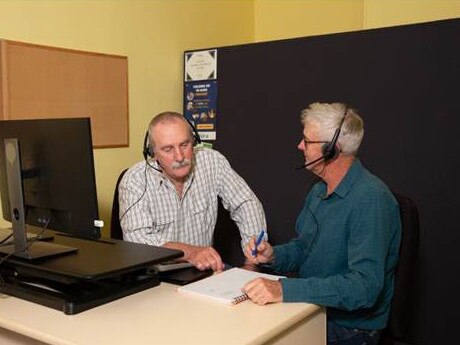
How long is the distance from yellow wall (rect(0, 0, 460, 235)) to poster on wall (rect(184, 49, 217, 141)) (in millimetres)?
71

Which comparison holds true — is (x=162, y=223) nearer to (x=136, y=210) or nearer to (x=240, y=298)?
(x=136, y=210)

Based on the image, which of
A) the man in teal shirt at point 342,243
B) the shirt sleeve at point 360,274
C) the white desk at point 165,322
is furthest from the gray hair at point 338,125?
the white desk at point 165,322

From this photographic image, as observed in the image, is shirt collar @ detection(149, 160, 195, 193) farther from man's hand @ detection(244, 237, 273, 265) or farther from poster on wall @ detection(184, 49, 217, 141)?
poster on wall @ detection(184, 49, 217, 141)

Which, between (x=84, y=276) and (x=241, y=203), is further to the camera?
(x=241, y=203)

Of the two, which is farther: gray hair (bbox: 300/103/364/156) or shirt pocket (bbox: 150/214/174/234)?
shirt pocket (bbox: 150/214/174/234)

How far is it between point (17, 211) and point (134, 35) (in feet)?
5.23

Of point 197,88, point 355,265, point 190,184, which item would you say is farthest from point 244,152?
point 355,265

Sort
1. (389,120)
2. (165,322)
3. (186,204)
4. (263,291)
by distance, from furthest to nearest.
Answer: (389,120), (186,204), (263,291), (165,322)

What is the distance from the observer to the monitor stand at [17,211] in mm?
1410

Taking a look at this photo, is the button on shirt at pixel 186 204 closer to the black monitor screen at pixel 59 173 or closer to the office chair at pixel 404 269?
the black monitor screen at pixel 59 173

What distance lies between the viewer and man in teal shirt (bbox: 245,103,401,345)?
4.61ft

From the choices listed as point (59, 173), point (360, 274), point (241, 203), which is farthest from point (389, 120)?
point (59, 173)

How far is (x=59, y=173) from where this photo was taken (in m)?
1.39

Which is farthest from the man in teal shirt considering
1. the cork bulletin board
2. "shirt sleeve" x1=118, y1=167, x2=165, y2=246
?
the cork bulletin board
